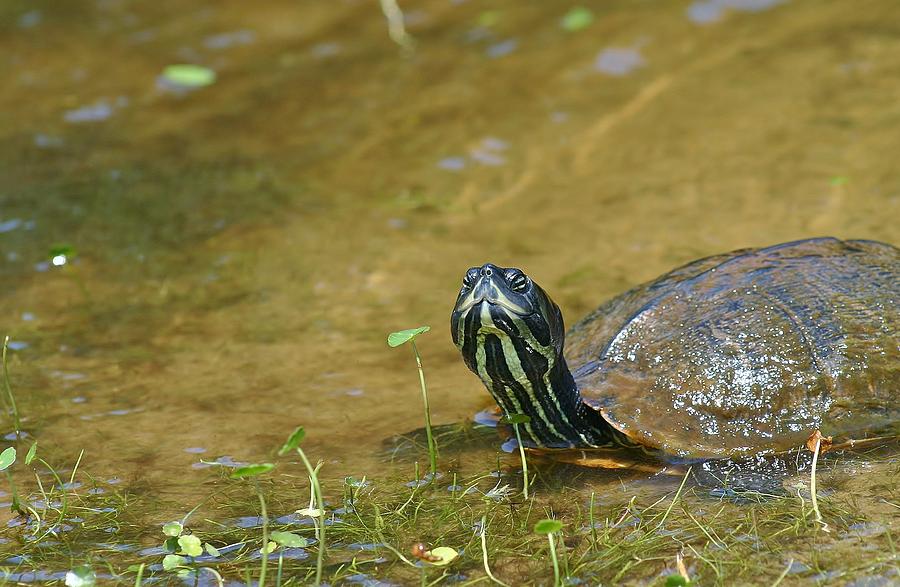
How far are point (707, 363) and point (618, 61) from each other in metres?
4.04

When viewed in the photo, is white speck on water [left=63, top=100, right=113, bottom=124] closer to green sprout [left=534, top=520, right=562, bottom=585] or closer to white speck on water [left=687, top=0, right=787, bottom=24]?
white speck on water [left=687, top=0, right=787, bottom=24]

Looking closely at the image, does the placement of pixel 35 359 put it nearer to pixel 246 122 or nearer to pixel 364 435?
pixel 364 435

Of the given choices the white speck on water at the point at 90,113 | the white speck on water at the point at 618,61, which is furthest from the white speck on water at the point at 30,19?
the white speck on water at the point at 618,61

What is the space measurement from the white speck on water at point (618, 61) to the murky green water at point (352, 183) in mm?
22

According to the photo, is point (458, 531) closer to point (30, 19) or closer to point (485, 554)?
point (485, 554)

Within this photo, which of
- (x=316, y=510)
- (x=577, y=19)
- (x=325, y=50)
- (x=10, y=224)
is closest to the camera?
(x=316, y=510)

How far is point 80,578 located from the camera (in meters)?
2.66

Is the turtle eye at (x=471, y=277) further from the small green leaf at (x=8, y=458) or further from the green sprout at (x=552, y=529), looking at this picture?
the small green leaf at (x=8, y=458)

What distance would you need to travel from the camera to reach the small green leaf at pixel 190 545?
9.05 ft

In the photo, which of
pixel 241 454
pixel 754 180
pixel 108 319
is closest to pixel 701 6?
pixel 754 180

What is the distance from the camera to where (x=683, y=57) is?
6977 millimetres

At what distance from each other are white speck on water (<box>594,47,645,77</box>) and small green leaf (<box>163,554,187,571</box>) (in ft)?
16.7

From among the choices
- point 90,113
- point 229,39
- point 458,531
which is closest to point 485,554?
point 458,531

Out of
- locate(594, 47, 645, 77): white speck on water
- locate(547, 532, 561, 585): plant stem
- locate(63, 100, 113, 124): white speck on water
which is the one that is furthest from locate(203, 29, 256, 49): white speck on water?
locate(547, 532, 561, 585): plant stem
